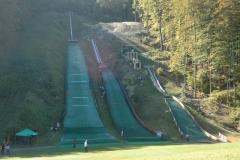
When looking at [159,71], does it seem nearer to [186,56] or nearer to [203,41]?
[186,56]

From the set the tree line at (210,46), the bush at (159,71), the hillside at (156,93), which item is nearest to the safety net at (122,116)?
the hillside at (156,93)

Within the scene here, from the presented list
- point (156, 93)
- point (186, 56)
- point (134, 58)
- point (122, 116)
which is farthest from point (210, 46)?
point (134, 58)

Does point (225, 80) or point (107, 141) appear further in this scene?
point (225, 80)

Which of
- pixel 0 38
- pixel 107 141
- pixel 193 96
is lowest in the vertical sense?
pixel 107 141

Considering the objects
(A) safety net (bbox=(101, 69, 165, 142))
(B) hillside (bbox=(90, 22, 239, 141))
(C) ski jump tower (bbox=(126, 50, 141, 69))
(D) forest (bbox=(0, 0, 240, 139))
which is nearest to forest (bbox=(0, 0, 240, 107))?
(D) forest (bbox=(0, 0, 240, 139))

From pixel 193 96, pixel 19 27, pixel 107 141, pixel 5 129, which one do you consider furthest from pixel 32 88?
pixel 19 27

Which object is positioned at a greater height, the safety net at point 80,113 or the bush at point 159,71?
the bush at point 159,71

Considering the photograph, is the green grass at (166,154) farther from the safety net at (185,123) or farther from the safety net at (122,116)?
the safety net at (185,123)

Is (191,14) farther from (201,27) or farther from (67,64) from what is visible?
(67,64)
